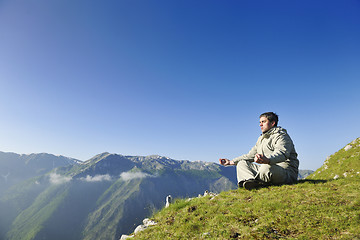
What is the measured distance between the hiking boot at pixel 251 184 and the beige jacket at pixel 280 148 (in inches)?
52.9

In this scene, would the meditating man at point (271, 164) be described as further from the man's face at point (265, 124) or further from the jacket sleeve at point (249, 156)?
the jacket sleeve at point (249, 156)

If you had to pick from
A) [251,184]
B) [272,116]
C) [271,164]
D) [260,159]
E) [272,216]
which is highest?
[272,116]

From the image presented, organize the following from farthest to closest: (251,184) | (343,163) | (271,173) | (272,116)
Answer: (343,163) → (272,116) → (251,184) → (271,173)

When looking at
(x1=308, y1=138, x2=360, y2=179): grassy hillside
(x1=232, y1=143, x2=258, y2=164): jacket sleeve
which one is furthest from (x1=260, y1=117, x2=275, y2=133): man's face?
(x1=308, y1=138, x2=360, y2=179): grassy hillside

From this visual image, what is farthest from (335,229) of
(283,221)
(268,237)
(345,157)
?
(345,157)

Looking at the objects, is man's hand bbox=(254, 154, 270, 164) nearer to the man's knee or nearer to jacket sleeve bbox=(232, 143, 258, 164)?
the man's knee

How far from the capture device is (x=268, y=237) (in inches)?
192

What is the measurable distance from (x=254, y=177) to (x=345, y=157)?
1866 cm

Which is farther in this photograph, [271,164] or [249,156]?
[249,156]

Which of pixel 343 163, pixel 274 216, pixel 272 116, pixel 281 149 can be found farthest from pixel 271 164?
pixel 343 163

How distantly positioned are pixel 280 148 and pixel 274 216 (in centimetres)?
304

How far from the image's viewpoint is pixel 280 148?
786cm

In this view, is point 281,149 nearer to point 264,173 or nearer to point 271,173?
point 271,173

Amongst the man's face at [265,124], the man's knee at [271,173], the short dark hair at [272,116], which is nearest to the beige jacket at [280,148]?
the man's face at [265,124]
